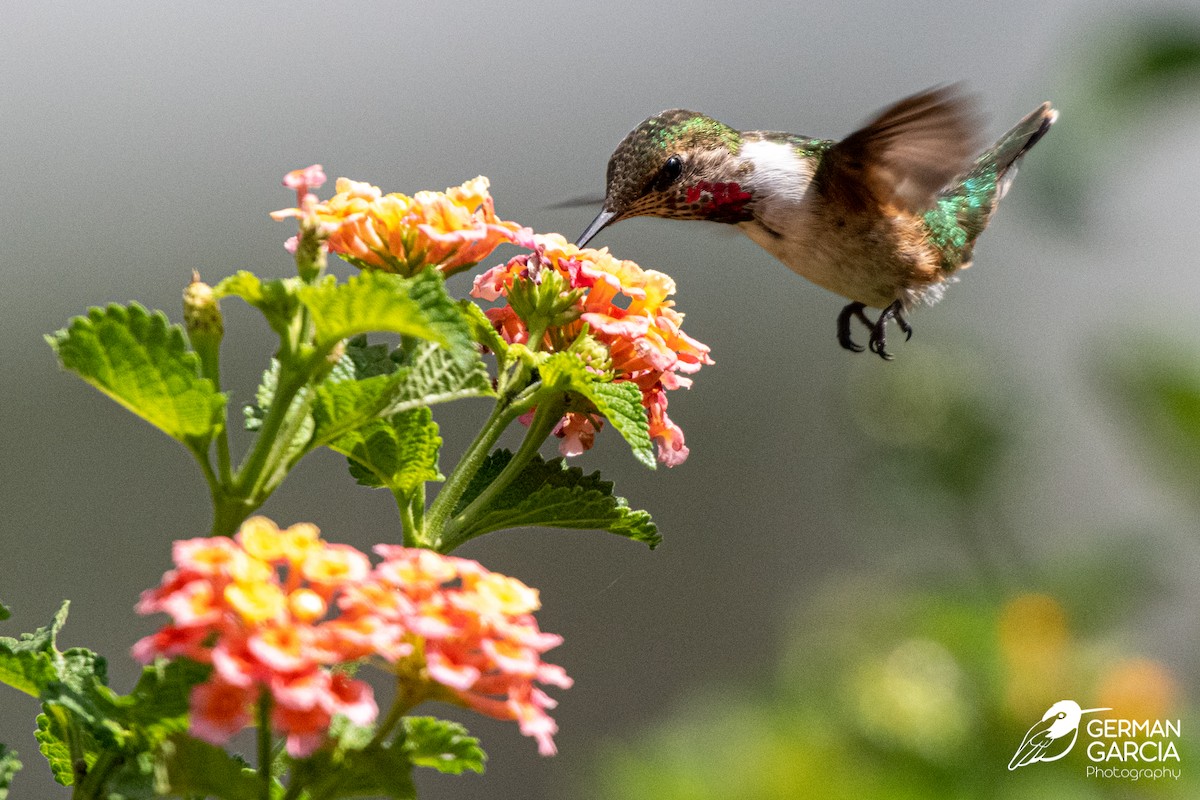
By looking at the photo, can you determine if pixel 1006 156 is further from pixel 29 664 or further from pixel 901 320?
pixel 29 664

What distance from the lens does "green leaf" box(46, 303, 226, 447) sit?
0.63 metres

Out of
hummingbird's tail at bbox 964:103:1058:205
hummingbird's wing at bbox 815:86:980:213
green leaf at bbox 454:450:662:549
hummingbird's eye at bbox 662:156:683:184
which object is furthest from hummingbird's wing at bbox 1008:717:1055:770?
hummingbird's tail at bbox 964:103:1058:205

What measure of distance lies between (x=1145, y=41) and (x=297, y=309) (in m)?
0.63

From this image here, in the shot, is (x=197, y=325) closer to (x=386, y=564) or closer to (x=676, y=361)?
(x=386, y=564)

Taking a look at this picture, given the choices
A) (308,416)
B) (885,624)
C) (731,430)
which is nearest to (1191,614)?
(885,624)

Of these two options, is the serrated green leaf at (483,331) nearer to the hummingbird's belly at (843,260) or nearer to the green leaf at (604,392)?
the green leaf at (604,392)

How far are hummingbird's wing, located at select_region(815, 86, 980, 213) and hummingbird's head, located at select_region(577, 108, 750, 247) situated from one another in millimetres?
140

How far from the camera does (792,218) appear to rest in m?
1.79

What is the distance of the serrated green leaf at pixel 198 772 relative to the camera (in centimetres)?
60

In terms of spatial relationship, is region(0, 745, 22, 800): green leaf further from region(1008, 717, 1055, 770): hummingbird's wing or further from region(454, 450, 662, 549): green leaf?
region(1008, 717, 1055, 770): hummingbird's wing

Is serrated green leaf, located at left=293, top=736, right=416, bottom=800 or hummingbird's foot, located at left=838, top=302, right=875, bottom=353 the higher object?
hummingbird's foot, located at left=838, top=302, right=875, bottom=353

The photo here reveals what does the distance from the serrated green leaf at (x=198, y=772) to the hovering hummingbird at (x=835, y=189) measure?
101cm

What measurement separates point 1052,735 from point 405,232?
0.56 meters

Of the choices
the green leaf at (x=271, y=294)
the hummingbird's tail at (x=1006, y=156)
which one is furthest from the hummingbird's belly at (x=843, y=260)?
the green leaf at (x=271, y=294)
